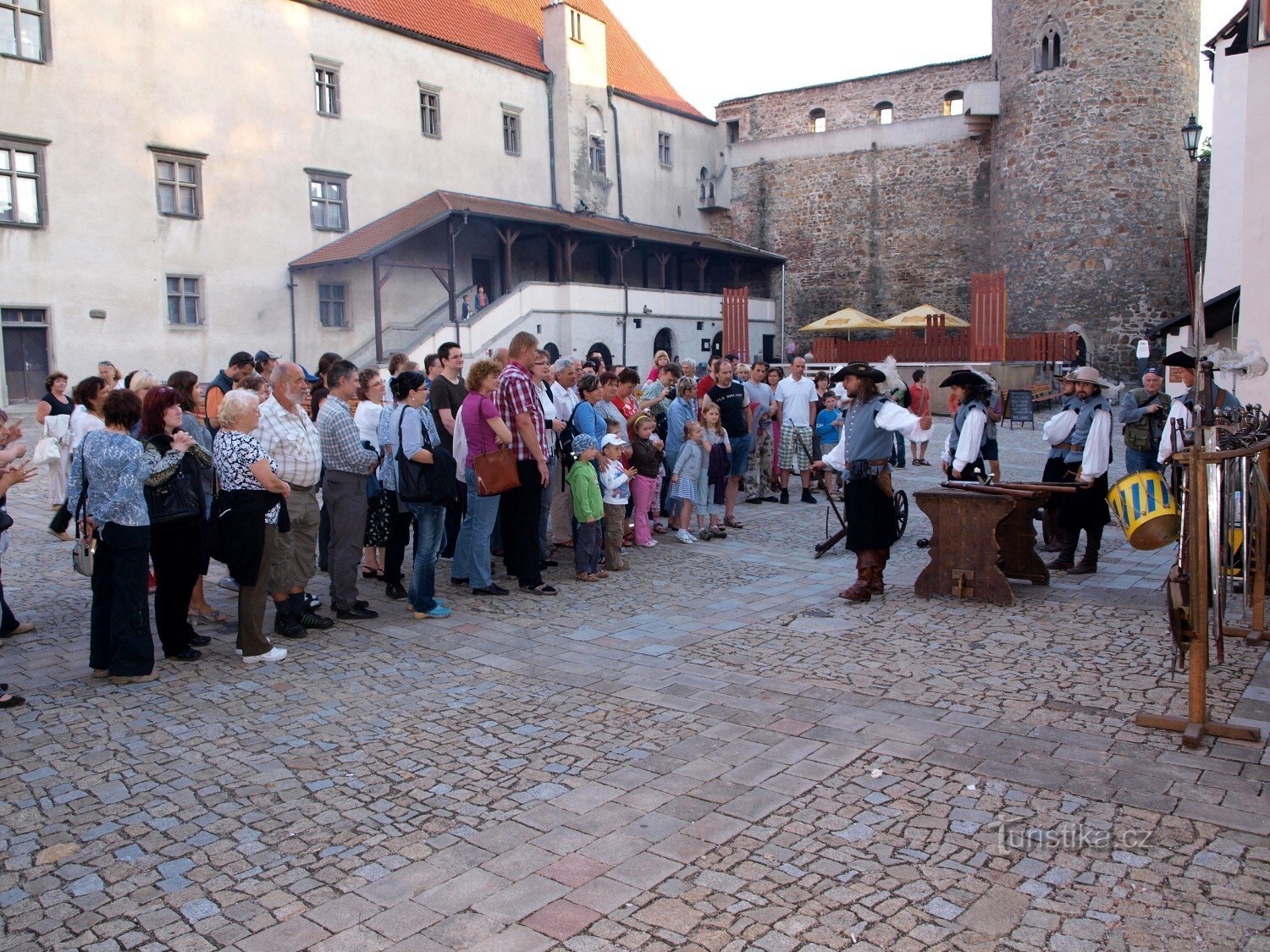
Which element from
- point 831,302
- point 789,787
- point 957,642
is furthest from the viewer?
point 831,302

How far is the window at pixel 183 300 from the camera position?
854 inches

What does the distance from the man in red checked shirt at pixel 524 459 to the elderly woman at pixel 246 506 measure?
1874 millimetres

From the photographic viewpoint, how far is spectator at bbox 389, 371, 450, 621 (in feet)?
22.1

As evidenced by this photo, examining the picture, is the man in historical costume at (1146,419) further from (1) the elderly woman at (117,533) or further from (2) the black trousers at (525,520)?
(1) the elderly woman at (117,533)

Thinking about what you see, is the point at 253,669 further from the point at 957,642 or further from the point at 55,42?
the point at 55,42

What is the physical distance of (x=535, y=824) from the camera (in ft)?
12.4

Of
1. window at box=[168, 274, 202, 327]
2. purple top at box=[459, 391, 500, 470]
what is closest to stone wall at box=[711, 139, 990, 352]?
window at box=[168, 274, 202, 327]

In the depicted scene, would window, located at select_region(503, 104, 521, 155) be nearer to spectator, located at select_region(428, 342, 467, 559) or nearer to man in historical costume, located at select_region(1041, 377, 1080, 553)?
spectator, located at select_region(428, 342, 467, 559)

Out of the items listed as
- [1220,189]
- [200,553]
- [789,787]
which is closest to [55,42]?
[200,553]

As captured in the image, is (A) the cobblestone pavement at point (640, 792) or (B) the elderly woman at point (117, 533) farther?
(B) the elderly woman at point (117, 533)

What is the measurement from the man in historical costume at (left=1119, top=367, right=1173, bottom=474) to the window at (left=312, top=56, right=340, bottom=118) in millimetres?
21240

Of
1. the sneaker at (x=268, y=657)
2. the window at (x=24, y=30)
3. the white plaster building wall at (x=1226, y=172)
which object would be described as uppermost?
the window at (x=24, y=30)

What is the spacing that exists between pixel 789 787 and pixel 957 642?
254 centimetres

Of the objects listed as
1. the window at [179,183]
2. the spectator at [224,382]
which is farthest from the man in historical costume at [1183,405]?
the window at [179,183]
